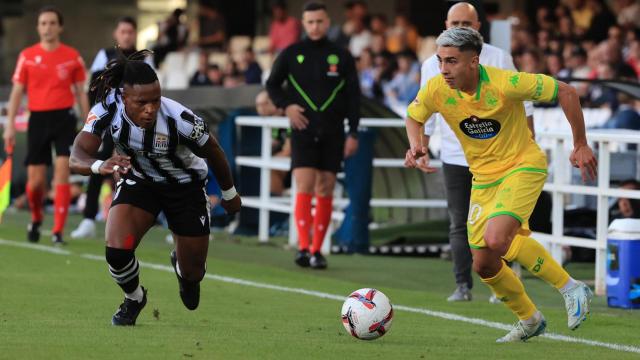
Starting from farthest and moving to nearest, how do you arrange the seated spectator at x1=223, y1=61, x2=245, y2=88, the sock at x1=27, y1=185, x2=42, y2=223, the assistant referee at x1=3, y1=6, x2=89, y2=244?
the seated spectator at x1=223, y1=61, x2=245, y2=88 → the sock at x1=27, y1=185, x2=42, y2=223 → the assistant referee at x1=3, y1=6, x2=89, y2=244

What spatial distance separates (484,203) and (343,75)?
500 cm

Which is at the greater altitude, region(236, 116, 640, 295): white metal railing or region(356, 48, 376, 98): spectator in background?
region(356, 48, 376, 98): spectator in background

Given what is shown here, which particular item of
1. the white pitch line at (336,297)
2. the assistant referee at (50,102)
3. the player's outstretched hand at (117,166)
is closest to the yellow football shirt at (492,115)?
the white pitch line at (336,297)

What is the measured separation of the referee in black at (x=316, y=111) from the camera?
13.3 metres

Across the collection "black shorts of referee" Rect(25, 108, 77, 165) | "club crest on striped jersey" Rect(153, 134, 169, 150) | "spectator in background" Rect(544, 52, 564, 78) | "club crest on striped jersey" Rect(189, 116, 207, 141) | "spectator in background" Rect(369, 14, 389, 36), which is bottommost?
"black shorts of referee" Rect(25, 108, 77, 165)

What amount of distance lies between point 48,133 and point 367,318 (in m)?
7.32

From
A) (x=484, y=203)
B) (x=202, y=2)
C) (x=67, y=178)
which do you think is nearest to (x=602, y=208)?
(x=484, y=203)

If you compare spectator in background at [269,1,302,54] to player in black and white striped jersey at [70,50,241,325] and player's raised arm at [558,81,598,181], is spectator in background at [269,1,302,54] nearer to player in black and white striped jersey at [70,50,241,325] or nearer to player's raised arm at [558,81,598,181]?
player in black and white striped jersey at [70,50,241,325]

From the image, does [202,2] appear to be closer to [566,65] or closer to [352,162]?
[566,65]

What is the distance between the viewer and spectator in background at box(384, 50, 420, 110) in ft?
73.8

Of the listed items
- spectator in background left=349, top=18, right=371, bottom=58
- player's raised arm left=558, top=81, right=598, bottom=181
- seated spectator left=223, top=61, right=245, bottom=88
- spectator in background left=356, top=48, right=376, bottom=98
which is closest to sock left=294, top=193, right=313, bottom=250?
player's raised arm left=558, top=81, right=598, bottom=181

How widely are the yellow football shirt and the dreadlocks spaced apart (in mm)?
1606

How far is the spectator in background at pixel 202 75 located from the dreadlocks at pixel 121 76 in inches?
617

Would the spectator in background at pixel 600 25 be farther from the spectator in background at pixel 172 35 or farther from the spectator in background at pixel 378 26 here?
the spectator in background at pixel 172 35
